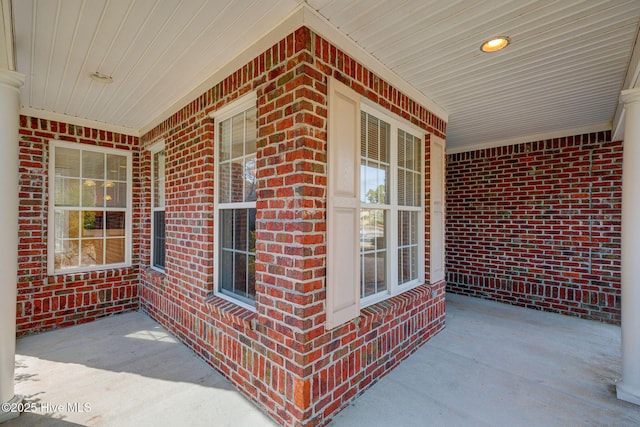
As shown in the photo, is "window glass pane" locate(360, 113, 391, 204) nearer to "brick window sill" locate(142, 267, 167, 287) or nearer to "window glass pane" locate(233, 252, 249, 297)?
"window glass pane" locate(233, 252, 249, 297)

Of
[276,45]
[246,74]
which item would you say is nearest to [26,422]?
[246,74]

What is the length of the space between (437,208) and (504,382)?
1937 millimetres

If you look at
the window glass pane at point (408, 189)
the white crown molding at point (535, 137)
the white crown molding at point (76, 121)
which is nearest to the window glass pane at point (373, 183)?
the window glass pane at point (408, 189)

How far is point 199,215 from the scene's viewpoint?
10.2 feet

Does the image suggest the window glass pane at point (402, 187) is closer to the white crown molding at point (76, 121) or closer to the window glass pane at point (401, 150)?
the window glass pane at point (401, 150)

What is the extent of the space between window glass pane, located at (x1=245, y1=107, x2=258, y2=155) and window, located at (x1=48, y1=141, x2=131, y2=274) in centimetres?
297

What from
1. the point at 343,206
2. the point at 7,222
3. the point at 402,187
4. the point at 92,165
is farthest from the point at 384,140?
the point at 92,165

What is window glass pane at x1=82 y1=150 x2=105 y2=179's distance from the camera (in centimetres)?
421

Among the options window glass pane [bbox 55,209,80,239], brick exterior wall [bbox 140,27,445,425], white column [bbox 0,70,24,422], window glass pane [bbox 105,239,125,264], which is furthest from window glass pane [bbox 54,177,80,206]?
brick exterior wall [bbox 140,27,445,425]

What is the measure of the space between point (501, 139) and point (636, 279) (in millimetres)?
3195

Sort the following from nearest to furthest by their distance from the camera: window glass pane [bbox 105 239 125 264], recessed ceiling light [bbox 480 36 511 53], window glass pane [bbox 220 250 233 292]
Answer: recessed ceiling light [bbox 480 36 511 53]
window glass pane [bbox 220 250 233 292]
window glass pane [bbox 105 239 125 264]

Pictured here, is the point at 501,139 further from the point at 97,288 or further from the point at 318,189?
the point at 97,288

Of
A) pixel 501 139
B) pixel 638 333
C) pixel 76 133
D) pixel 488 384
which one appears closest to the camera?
pixel 638 333

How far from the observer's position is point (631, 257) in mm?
2473
